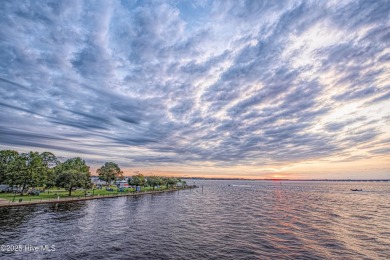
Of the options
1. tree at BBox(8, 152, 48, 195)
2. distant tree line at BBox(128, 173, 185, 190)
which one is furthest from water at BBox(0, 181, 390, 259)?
distant tree line at BBox(128, 173, 185, 190)

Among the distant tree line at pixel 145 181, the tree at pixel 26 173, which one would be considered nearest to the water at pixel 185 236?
the tree at pixel 26 173

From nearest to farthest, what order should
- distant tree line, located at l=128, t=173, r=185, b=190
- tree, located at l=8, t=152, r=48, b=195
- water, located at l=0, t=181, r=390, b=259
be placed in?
1. water, located at l=0, t=181, r=390, b=259
2. tree, located at l=8, t=152, r=48, b=195
3. distant tree line, located at l=128, t=173, r=185, b=190

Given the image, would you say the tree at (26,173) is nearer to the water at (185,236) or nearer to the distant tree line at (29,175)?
the distant tree line at (29,175)

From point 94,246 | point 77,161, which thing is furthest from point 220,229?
point 77,161

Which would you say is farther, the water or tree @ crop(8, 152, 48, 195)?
tree @ crop(8, 152, 48, 195)

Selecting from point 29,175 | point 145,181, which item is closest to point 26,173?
point 29,175

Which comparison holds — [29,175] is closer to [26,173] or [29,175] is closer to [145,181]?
[26,173]

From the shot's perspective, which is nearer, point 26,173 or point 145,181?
point 26,173

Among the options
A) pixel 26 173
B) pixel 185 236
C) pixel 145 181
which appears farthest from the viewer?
pixel 145 181

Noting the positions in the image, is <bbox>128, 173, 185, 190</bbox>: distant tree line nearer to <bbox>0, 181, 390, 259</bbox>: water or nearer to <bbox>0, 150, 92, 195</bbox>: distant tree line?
<bbox>0, 150, 92, 195</bbox>: distant tree line

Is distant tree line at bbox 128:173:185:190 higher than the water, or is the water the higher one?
distant tree line at bbox 128:173:185:190

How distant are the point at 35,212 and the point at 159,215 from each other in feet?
117

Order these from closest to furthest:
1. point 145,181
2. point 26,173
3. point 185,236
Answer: point 185,236, point 26,173, point 145,181

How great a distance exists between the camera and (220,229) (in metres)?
49.7
